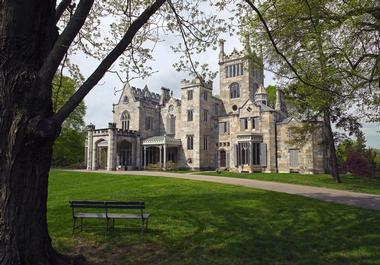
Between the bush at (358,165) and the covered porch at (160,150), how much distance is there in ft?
66.0

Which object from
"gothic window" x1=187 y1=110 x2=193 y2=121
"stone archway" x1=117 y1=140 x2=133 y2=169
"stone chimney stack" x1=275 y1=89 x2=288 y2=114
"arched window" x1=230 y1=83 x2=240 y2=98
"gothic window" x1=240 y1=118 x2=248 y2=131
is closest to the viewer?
"gothic window" x1=240 y1=118 x2=248 y2=131

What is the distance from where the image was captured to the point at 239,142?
38.7m

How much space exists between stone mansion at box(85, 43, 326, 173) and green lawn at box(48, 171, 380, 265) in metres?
24.0

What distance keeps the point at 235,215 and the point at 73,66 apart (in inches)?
253

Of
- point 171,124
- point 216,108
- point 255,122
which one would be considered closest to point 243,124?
point 255,122

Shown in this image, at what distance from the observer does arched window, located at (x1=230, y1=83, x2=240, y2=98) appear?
46.6 meters

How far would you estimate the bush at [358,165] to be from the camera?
33406 millimetres

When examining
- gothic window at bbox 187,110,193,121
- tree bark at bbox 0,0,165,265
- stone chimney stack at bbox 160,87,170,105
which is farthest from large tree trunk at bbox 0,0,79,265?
stone chimney stack at bbox 160,87,170,105

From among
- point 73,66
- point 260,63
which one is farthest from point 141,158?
point 73,66

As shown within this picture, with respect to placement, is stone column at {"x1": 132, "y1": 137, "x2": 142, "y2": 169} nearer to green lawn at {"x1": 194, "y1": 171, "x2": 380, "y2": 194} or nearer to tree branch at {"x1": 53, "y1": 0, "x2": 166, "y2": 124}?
green lawn at {"x1": 194, "y1": 171, "x2": 380, "y2": 194}

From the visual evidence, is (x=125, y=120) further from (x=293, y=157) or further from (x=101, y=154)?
(x=293, y=157)

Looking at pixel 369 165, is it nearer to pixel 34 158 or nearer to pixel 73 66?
pixel 73 66

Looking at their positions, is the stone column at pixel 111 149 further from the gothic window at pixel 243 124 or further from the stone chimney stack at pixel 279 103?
the stone chimney stack at pixel 279 103

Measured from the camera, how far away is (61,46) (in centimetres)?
532
